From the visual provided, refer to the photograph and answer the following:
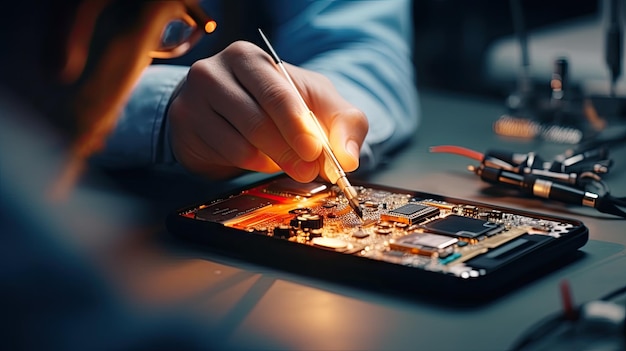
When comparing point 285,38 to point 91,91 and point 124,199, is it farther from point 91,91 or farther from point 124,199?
point 124,199

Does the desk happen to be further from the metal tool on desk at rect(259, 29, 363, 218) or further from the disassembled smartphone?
the metal tool on desk at rect(259, 29, 363, 218)

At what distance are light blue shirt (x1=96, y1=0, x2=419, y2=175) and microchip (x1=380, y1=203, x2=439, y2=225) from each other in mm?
273

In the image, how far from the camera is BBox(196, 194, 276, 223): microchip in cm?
87

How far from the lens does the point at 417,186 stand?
107 centimetres

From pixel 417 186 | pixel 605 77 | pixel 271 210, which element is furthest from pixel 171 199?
pixel 605 77

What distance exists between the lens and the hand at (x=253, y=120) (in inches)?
38.1

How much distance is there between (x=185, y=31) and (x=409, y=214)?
428 millimetres

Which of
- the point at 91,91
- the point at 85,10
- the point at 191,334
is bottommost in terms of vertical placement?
the point at 191,334

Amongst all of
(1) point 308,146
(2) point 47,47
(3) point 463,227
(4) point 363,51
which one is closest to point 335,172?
(1) point 308,146

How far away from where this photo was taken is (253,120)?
1.00 metres

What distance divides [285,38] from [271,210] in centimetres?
68

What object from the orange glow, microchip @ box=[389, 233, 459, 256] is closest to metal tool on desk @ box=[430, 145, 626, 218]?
microchip @ box=[389, 233, 459, 256]

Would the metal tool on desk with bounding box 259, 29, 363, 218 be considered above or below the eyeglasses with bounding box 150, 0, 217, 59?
below

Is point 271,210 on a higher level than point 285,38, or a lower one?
lower
